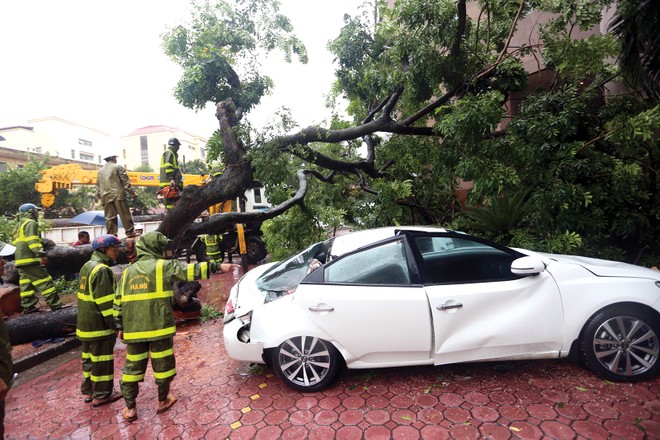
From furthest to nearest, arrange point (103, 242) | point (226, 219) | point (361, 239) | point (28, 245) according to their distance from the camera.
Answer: point (226, 219) < point (28, 245) < point (361, 239) < point (103, 242)

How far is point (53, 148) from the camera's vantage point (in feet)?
127

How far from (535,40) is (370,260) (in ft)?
27.6

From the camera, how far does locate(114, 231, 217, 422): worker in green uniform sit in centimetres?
298

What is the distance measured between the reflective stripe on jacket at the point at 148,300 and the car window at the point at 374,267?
123 centimetres

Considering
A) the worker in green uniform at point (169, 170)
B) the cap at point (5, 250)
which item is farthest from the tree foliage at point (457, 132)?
the cap at point (5, 250)

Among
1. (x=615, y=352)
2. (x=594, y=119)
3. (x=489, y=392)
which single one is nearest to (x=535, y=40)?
(x=594, y=119)

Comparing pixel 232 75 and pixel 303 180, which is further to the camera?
pixel 303 180

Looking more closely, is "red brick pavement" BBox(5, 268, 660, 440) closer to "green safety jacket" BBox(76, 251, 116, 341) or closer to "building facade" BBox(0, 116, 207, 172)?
"green safety jacket" BBox(76, 251, 116, 341)

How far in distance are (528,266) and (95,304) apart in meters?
3.96

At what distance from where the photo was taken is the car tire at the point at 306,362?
10.2ft

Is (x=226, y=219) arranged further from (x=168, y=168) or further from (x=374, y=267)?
(x=374, y=267)

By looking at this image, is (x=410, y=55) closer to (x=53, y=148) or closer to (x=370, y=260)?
(x=370, y=260)

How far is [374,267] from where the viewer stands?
10.5ft

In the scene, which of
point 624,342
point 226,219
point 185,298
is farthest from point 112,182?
point 624,342
